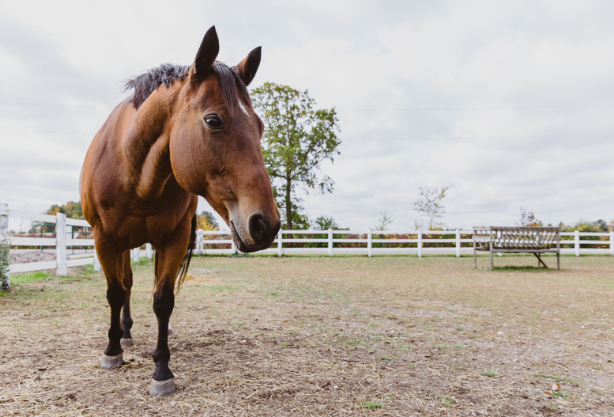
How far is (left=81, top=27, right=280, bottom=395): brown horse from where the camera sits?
1.76 m

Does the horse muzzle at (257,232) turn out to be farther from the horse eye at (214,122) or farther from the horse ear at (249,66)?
the horse ear at (249,66)

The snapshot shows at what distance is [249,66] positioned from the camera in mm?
2131

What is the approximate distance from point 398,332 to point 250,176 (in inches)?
106

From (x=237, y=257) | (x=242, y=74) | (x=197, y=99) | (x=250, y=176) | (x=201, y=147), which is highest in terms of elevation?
(x=242, y=74)

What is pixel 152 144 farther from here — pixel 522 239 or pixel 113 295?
pixel 522 239

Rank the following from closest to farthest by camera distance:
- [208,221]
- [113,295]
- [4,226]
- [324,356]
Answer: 1. [113,295]
2. [324,356]
3. [4,226]
4. [208,221]

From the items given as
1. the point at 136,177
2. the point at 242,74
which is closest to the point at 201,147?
the point at 242,74

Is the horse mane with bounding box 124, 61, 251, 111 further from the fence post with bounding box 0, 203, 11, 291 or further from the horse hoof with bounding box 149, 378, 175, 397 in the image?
the fence post with bounding box 0, 203, 11, 291

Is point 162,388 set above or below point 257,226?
below

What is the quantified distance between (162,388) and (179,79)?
1.81m

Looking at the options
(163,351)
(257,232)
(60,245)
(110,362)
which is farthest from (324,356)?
(60,245)

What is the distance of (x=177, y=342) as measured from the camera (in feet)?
10.9

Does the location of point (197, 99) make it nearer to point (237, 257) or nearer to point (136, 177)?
point (136, 177)

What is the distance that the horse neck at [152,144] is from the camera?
6.96ft
